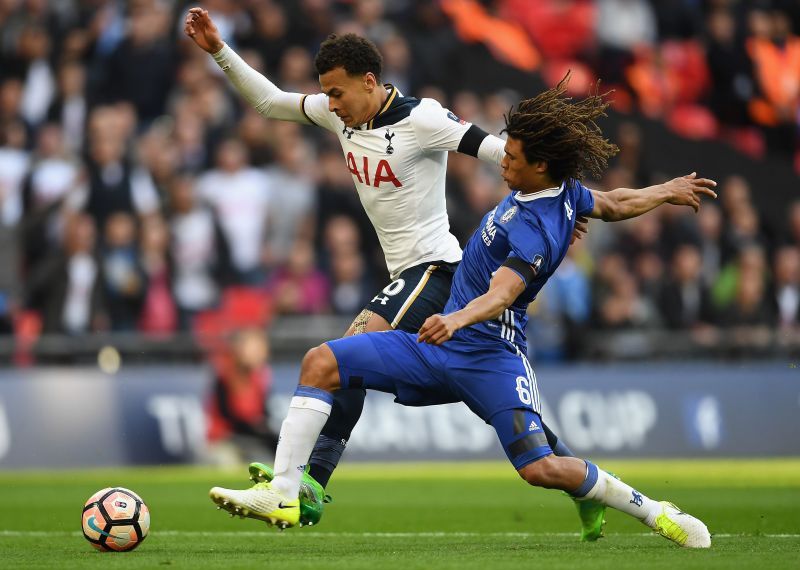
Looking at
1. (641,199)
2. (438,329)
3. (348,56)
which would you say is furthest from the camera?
(348,56)

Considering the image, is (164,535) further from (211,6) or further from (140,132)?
(211,6)

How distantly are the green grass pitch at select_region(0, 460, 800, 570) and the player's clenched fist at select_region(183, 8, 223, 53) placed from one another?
305 cm

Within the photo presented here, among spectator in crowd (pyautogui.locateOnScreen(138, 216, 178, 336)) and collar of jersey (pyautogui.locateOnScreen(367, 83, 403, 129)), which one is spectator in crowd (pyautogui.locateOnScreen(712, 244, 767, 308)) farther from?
collar of jersey (pyautogui.locateOnScreen(367, 83, 403, 129))

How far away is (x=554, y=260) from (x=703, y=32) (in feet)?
43.9

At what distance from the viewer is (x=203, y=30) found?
8.93 m

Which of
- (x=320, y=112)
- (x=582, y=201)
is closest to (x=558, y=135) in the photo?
(x=582, y=201)

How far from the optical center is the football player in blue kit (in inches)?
310

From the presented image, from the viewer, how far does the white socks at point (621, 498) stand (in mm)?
7996

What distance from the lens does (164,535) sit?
9406 millimetres

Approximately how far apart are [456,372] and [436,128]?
5.05 feet

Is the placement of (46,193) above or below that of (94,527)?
above

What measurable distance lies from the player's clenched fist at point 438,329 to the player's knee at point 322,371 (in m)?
0.77

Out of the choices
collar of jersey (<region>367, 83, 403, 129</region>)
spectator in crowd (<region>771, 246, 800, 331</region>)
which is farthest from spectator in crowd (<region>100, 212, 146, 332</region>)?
collar of jersey (<region>367, 83, 403, 129</region>)

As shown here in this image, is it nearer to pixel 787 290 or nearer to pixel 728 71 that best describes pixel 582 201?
pixel 787 290
